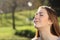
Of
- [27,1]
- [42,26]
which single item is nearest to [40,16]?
[42,26]

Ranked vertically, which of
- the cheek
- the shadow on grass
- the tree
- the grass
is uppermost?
the tree

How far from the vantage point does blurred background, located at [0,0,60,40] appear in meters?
3.00

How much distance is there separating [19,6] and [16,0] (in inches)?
4.4

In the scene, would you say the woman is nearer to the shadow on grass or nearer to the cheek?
the cheek

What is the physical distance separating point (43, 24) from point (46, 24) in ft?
0.06

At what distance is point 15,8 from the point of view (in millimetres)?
Result: 3033

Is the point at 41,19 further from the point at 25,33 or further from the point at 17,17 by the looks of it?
the point at 25,33

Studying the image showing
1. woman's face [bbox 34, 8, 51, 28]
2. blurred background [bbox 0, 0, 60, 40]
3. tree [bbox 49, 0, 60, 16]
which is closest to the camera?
woman's face [bbox 34, 8, 51, 28]

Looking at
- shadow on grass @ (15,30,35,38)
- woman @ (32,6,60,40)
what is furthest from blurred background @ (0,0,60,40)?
woman @ (32,6,60,40)

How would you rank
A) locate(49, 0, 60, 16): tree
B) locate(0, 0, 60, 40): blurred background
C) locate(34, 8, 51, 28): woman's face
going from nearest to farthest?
locate(34, 8, 51, 28): woman's face → locate(49, 0, 60, 16): tree → locate(0, 0, 60, 40): blurred background

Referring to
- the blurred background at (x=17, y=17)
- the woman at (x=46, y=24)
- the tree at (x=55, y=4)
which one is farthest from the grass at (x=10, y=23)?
the woman at (x=46, y=24)

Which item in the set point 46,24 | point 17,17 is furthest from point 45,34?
point 17,17

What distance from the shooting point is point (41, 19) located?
95cm

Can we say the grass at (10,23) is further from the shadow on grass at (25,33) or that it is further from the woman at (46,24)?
the woman at (46,24)
